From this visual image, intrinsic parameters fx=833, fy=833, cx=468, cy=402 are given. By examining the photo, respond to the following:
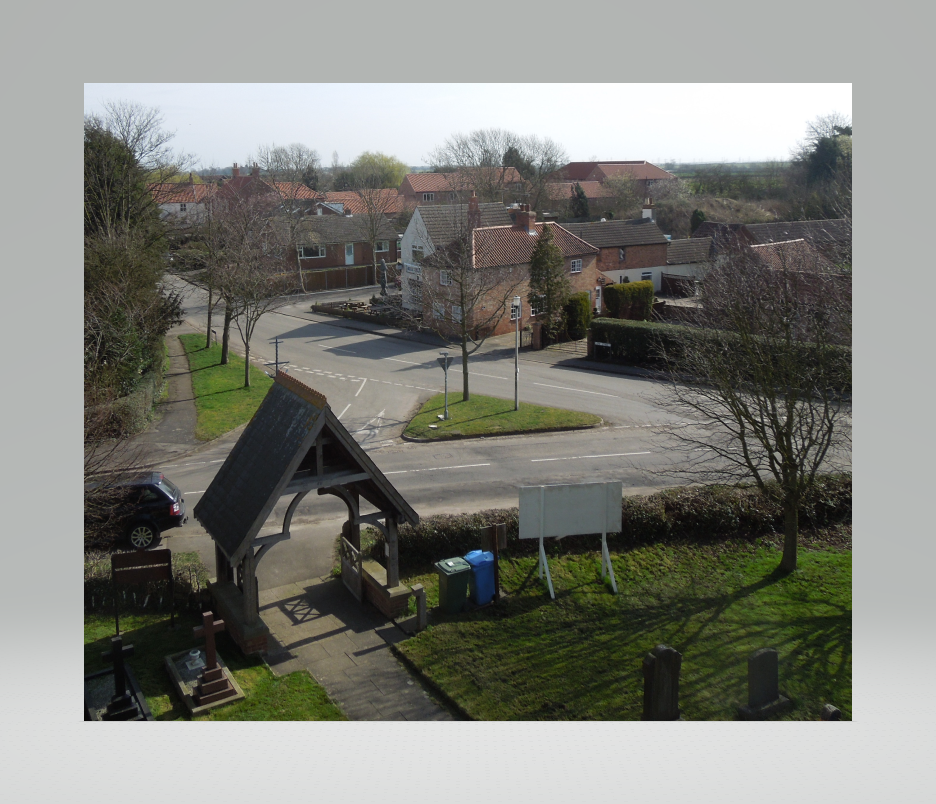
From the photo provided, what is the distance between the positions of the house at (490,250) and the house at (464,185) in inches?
905

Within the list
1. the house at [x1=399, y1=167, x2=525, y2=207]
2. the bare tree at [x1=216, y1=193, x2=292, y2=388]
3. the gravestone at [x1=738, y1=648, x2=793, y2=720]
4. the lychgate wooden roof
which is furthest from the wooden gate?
the house at [x1=399, y1=167, x2=525, y2=207]

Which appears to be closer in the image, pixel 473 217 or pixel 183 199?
pixel 473 217

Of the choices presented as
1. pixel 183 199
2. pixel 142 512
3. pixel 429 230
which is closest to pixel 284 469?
pixel 142 512

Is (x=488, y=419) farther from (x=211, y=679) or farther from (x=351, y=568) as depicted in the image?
(x=211, y=679)

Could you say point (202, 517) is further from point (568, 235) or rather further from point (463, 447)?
point (568, 235)

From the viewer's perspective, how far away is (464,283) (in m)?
27.6

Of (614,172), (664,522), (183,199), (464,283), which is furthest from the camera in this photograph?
(614,172)

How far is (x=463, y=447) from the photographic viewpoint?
23.4 m

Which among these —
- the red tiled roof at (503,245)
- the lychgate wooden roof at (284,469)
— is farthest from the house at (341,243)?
the lychgate wooden roof at (284,469)

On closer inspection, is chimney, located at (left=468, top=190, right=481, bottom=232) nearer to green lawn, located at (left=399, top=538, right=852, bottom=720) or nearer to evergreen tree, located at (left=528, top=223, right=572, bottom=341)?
evergreen tree, located at (left=528, top=223, right=572, bottom=341)

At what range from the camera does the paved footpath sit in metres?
10.8

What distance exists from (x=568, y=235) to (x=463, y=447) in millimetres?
22891

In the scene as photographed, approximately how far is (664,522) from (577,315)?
23.9m

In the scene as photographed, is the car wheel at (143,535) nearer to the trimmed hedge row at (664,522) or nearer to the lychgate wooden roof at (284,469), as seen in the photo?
the lychgate wooden roof at (284,469)
